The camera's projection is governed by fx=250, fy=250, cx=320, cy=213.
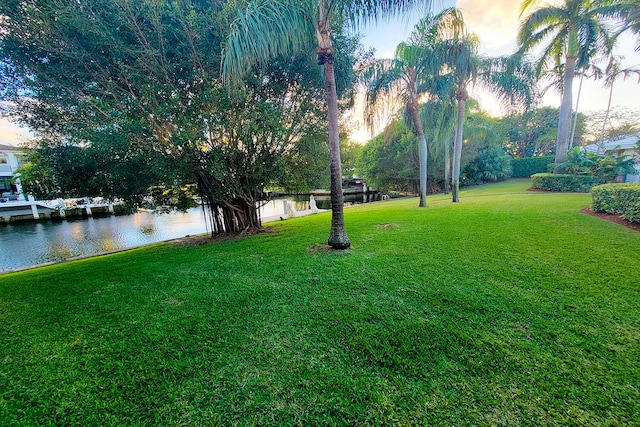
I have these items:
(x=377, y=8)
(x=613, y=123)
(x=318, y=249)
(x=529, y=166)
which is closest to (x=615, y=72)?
(x=529, y=166)

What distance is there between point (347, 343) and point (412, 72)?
10625 millimetres

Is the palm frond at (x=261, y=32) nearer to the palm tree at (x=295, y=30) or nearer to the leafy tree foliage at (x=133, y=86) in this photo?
the palm tree at (x=295, y=30)

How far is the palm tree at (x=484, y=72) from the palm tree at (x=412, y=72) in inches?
18.5

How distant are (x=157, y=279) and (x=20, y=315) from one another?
4.93ft

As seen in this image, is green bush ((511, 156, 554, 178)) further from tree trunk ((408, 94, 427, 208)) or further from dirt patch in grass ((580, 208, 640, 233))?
dirt patch in grass ((580, 208, 640, 233))

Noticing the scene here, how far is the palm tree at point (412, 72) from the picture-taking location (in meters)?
8.84

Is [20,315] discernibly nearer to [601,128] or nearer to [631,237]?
[631,237]

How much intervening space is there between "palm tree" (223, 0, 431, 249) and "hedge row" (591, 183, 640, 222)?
5.58 metres

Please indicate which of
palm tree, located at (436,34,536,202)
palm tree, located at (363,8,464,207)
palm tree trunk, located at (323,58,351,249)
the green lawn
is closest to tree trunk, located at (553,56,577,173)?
palm tree, located at (436,34,536,202)

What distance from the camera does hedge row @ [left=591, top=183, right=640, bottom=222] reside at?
16.1 feet

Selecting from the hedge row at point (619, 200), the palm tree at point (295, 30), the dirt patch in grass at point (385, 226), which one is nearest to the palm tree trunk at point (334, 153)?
the palm tree at point (295, 30)

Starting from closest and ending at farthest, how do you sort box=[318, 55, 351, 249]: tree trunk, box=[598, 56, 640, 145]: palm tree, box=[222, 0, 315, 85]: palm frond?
1. box=[222, 0, 315, 85]: palm frond
2. box=[318, 55, 351, 249]: tree trunk
3. box=[598, 56, 640, 145]: palm tree

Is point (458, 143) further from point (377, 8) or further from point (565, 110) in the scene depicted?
point (377, 8)

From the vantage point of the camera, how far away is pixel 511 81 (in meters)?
9.21
